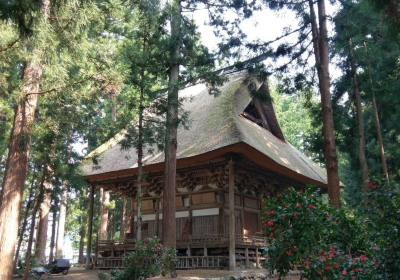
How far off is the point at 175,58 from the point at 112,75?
1.93 metres

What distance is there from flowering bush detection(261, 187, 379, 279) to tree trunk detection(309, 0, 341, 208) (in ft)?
10.00

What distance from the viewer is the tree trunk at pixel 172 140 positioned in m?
9.82

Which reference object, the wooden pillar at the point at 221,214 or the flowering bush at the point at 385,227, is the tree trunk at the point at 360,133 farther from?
the flowering bush at the point at 385,227

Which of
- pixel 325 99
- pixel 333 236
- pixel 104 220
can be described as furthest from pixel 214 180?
pixel 104 220

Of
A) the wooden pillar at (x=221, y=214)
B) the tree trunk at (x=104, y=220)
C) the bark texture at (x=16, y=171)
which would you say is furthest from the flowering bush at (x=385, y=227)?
the tree trunk at (x=104, y=220)

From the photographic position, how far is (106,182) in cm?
1564

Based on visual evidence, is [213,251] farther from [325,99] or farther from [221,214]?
[325,99]

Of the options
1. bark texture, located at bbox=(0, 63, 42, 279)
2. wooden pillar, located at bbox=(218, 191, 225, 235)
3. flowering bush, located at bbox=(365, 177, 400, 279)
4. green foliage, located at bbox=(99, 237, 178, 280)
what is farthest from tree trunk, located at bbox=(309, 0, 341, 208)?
bark texture, located at bbox=(0, 63, 42, 279)

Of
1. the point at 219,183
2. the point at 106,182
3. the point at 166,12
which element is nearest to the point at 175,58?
the point at 166,12

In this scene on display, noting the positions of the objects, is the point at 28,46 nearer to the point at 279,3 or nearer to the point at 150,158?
the point at 150,158

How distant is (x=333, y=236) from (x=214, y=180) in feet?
27.8

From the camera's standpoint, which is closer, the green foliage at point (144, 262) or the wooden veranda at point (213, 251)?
the green foliage at point (144, 262)

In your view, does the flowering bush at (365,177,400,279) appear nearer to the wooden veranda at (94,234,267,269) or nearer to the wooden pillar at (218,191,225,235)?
the wooden veranda at (94,234,267,269)

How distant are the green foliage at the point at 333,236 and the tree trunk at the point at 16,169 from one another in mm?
6092
